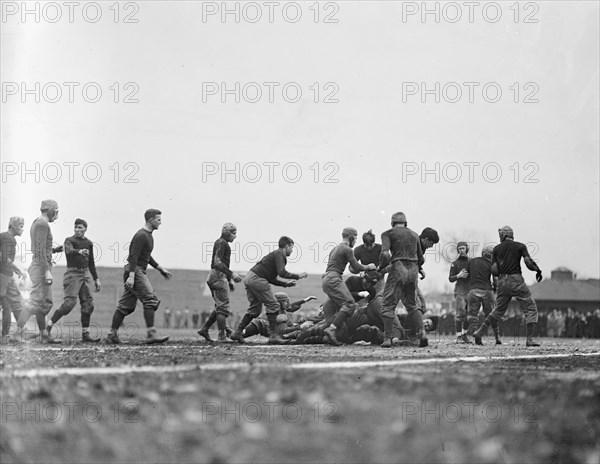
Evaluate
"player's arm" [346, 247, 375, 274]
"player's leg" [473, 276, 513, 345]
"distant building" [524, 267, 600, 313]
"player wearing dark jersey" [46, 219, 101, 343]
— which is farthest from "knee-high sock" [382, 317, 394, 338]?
"distant building" [524, 267, 600, 313]

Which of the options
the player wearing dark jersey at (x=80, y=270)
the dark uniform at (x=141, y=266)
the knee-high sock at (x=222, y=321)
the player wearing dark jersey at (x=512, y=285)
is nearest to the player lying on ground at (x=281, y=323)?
the knee-high sock at (x=222, y=321)

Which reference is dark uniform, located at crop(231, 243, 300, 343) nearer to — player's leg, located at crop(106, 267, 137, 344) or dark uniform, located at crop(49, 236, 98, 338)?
player's leg, located at crop(106, 267, 137, 344)

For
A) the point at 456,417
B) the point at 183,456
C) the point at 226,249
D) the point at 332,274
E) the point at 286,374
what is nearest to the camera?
the point at 183,456

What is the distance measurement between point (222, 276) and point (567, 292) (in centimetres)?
4665

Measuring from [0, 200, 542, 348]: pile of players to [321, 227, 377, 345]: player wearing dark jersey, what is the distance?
15 mm

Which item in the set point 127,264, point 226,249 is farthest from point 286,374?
point 226,249

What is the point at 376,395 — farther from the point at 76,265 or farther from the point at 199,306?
the point at 199,306

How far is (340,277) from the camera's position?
48.0 feet

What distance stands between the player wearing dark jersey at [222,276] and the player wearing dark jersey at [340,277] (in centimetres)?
158

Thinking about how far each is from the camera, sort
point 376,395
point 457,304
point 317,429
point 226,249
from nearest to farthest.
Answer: point 317,429
point 376,395
point 226,249
point 457,304

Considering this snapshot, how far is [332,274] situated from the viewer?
14531 millimetres

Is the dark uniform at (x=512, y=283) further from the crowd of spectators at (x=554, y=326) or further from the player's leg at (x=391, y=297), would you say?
the crowd of spectators at (x=554, y=326)

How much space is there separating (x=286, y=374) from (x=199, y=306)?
66.2 m

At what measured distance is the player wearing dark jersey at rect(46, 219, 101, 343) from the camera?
1478cm
